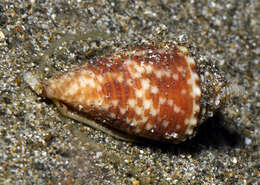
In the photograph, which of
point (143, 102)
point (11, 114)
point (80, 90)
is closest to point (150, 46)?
point (143, 102)

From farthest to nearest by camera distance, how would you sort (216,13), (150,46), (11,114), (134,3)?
(216,13) < (134,3) < (150,46) < (11,114)

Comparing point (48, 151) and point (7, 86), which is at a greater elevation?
point (7, 86)

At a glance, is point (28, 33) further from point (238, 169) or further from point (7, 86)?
point (238, 169)

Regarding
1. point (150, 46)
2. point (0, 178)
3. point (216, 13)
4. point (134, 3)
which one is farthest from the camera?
point (216, 13)

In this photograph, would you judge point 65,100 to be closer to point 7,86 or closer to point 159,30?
point 7,86

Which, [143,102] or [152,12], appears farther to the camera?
[152,12]

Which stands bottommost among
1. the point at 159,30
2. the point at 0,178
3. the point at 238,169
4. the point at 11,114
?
the point at 238,169
